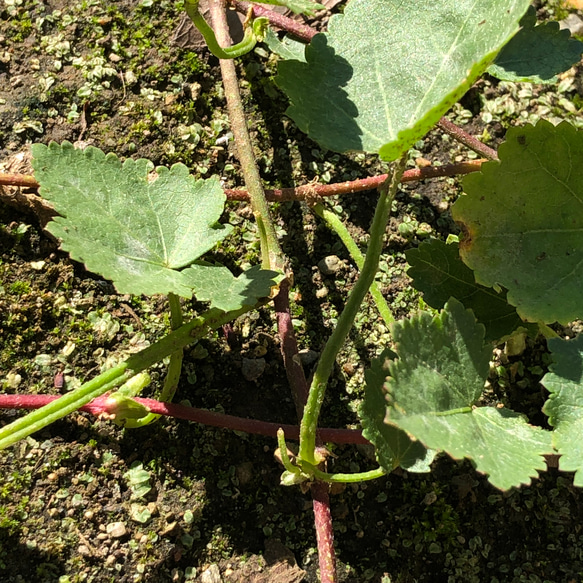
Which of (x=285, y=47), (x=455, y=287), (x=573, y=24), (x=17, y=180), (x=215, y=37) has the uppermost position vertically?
(x=573, y=24)

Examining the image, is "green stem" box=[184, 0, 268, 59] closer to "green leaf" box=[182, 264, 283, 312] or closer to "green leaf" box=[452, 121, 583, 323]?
"green leaf" box=[182, 264, 283, 312]

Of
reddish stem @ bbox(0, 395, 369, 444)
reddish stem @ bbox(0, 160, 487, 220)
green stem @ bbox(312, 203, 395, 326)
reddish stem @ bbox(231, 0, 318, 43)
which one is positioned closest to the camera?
reddish stem @ bbox(0, 395, 369, 444)

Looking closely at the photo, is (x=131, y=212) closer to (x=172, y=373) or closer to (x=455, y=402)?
(x=172, y=373)

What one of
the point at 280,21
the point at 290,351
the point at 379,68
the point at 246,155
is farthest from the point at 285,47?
the point at 290,351

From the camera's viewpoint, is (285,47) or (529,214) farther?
(285,47)

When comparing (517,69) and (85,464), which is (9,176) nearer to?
(85,464)

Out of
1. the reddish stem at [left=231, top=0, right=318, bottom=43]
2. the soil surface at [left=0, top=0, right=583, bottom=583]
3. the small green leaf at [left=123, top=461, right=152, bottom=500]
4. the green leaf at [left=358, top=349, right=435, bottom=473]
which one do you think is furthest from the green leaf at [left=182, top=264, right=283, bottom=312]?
the reddish stem at [left=231, top=0, right=318, bottom=43]
